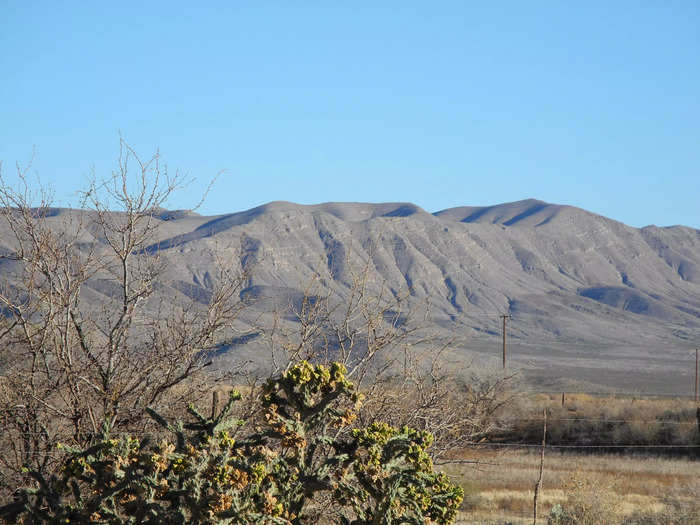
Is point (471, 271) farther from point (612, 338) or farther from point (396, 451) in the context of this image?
point (396, 451)

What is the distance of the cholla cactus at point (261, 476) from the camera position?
A: 525cm

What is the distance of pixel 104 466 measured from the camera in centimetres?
554

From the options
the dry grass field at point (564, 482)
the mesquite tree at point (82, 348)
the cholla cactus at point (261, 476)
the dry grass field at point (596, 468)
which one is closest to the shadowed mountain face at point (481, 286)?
the dry grass field at point (596, 468)

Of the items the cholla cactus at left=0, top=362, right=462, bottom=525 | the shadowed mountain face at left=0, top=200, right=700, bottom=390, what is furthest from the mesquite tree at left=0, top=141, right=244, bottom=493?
the shadowed mountain face at left=0, top=200, right=700, bottom=390

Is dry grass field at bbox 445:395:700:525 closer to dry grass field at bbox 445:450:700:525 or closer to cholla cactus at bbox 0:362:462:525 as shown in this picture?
dry grass field at bbox 445:450:700:525

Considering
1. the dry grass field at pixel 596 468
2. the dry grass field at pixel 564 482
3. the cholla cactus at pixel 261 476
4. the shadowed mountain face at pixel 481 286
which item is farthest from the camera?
the shadowed mountain face at pixel 481 286

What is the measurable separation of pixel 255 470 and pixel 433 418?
549 cm

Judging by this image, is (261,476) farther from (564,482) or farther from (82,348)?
(564,482)

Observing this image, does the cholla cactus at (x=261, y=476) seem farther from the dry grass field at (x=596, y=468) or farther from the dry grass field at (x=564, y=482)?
the dry grass field at (x=564, y=482)

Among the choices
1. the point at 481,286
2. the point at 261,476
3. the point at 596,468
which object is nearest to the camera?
the point at 261,476

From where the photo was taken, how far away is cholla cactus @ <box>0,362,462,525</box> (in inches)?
207

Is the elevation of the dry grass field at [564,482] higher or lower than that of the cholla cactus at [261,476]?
lower

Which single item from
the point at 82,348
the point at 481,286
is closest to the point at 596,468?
the point at 82,348

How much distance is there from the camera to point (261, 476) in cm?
526
